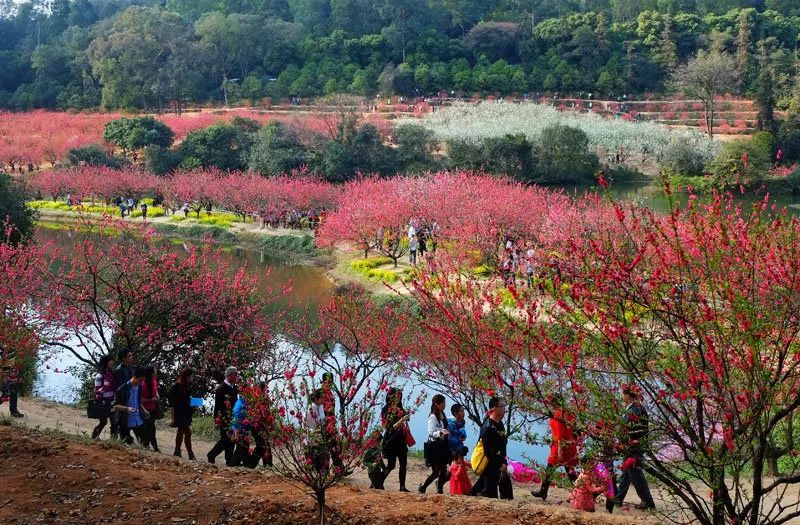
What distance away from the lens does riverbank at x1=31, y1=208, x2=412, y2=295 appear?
1169 inches

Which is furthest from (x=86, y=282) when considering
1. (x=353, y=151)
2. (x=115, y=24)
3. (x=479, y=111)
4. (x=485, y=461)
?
(x=115, y=24)

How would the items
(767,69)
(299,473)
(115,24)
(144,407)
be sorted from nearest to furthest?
1. (299,473)
2. (144,407)
3. (767,69)
4. (115,24)

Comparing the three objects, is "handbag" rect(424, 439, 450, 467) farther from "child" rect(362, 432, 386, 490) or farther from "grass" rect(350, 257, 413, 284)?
"grass" rect(350, 257, 413, 284)

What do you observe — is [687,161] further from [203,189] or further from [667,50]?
[203,189]

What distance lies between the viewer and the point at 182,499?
26.6ft

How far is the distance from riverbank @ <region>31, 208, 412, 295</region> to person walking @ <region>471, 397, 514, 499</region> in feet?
60.5

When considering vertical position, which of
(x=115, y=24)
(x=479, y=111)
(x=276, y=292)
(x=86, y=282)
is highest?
(x=115, y=24)

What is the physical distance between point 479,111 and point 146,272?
43.0 meters

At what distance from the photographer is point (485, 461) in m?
8.67

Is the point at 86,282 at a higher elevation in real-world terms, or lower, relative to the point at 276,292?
higher

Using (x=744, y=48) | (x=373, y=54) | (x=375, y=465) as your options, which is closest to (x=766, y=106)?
(x=744, y=48)

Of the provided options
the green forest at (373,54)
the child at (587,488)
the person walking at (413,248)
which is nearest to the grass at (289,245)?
the person walking at (413,248)

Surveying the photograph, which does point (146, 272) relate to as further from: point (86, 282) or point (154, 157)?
point (154, 157)

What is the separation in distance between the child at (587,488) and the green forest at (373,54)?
194 ft
